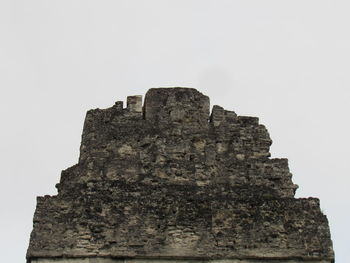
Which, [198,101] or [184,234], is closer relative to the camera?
[184,234]

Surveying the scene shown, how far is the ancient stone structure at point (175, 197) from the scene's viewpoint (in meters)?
15.7

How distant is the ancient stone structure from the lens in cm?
1566

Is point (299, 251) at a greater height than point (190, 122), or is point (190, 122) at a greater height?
point (190, 122)

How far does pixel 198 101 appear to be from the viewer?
59.0ft

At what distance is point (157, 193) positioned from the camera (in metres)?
16.4

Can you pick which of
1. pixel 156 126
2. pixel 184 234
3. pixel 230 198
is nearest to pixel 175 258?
pixel 184 234

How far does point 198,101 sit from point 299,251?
13.1 ft

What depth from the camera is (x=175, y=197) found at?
53.7ft

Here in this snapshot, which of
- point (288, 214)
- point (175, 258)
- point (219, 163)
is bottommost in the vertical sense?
point (175, 258)

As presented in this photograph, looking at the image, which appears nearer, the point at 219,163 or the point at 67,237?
the point at 67,237

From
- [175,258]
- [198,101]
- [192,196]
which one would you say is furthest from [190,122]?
[175,258]

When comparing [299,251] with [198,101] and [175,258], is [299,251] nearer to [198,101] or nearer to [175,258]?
[175,258]

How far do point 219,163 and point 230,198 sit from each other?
933 millimetres

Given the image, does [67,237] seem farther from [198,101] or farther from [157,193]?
[198,101]
